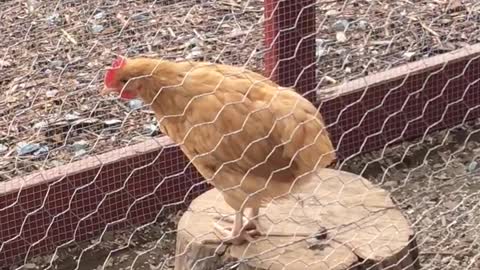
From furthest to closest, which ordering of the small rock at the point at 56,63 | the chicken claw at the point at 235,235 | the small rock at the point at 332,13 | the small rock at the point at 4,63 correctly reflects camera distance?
1. the small rock at the point at 332,13
2. the small rock at the point at 4,63
3. the small rock at the point at 56,63
4. the chicken claw at the point at 235,235

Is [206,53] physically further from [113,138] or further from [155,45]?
[113,138]

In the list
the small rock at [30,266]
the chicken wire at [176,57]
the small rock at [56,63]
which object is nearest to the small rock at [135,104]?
the chicken wire at [176,57]

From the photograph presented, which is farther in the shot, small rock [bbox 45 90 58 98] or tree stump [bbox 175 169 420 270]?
small rock [bbox 45 90 58 98]

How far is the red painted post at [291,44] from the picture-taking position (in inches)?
103

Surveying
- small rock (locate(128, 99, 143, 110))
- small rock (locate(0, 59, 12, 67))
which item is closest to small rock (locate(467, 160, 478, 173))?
small rock (locate(128, 99, 143, 110))

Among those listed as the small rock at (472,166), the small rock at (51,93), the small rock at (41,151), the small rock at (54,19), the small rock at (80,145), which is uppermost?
the small rock at (54,19)

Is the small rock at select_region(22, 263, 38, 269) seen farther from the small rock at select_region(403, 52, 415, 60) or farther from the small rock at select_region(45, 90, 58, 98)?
the small rock at select_region(403, 52, 415, 60)

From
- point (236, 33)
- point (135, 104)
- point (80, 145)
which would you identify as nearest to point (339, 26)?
point (236, 33)

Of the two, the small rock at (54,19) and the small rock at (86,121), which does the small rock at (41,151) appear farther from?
the small rock at (54,19)

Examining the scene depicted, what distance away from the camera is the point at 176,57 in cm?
301

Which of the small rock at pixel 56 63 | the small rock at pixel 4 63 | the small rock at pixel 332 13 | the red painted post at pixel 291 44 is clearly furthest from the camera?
the small rock at pixel 332 13

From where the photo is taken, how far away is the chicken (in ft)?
6.64

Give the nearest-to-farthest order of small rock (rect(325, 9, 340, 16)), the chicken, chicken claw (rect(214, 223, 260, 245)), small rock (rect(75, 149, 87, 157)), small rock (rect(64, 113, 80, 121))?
1. the chicken
2. chicken claw (rect(214, 223, 260, 245))
3. small rock (rect(75, 149, 87, 157))
4. small rock (rect(64, 113, 80, 121))
5. small rock (rect(325, 9, 340, 16))

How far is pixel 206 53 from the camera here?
3.02 metres
